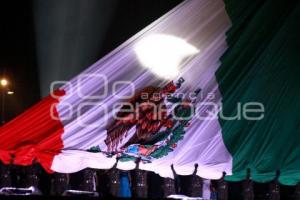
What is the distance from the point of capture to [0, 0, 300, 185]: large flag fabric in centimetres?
339

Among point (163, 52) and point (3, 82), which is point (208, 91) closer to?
point (163, 52)

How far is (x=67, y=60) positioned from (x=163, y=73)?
0.86m

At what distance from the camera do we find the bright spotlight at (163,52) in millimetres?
3510

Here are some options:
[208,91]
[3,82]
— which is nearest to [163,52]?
[208,91]

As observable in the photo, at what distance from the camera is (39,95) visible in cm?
426

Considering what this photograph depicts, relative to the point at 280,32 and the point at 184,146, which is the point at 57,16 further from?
the point at 280,32

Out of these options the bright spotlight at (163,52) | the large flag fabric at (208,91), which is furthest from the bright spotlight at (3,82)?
the bright spotlight at (163,52)

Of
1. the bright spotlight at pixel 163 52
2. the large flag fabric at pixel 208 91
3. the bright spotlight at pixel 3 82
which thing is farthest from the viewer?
the bright spotlight at pixel 3 82

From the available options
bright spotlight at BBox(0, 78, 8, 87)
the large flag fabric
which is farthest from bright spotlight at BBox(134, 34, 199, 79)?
bright spotlight at BBox(0, 78, 8, 87)

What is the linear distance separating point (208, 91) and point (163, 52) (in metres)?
0.50

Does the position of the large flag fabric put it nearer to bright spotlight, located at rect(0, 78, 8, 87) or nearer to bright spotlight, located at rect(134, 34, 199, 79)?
bright spotlight, located at rect(134, 34, 199, 79)

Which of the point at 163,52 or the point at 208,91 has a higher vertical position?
the point at 163,52

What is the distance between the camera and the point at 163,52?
3.60 metres

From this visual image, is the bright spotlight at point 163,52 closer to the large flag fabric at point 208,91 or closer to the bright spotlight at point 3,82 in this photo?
the large flag fabric at point 208,91
